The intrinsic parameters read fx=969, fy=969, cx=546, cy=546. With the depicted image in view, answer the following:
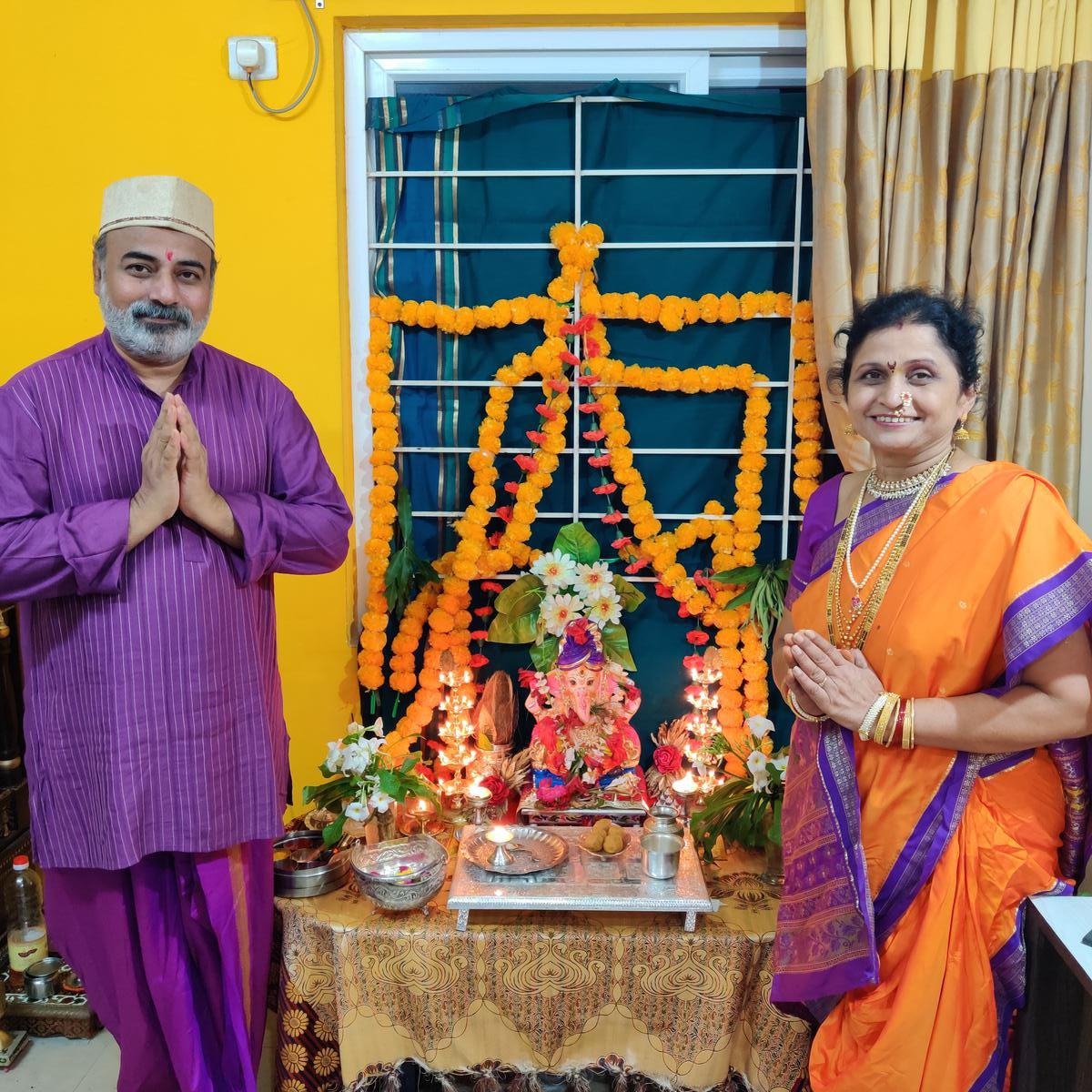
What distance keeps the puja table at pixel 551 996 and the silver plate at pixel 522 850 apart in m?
0.10

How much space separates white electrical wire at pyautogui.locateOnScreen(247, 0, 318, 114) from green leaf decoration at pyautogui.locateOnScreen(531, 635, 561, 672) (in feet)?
4.83

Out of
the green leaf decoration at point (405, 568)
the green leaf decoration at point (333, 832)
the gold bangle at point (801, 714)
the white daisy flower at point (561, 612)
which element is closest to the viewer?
the gold bangle at point (801, 714)

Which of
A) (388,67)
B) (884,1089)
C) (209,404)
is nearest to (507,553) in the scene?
(209,404)

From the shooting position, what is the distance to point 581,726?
236 centimetres

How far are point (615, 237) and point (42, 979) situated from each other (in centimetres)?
233

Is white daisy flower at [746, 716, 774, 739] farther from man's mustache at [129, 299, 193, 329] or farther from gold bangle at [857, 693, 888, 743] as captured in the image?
man's mustache at [129, 299, 193, 329]

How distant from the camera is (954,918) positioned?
1.47 m

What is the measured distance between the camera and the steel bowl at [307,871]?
2084 mm

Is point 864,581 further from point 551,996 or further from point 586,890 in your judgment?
point 551,996

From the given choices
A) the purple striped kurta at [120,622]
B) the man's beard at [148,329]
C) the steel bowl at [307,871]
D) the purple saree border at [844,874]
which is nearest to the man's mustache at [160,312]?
the man's beard at [148,329]

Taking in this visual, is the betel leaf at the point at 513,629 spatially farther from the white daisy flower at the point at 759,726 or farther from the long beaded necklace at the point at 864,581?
the long beaded necklace at the point at 864,581

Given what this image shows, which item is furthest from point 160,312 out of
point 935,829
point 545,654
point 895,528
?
point 935,829

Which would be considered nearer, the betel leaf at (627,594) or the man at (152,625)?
the man at (152,625)

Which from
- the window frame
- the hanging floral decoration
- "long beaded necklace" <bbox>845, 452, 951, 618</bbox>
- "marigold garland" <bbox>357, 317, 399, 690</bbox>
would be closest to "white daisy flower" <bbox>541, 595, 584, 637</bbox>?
the hanging floral decoration
